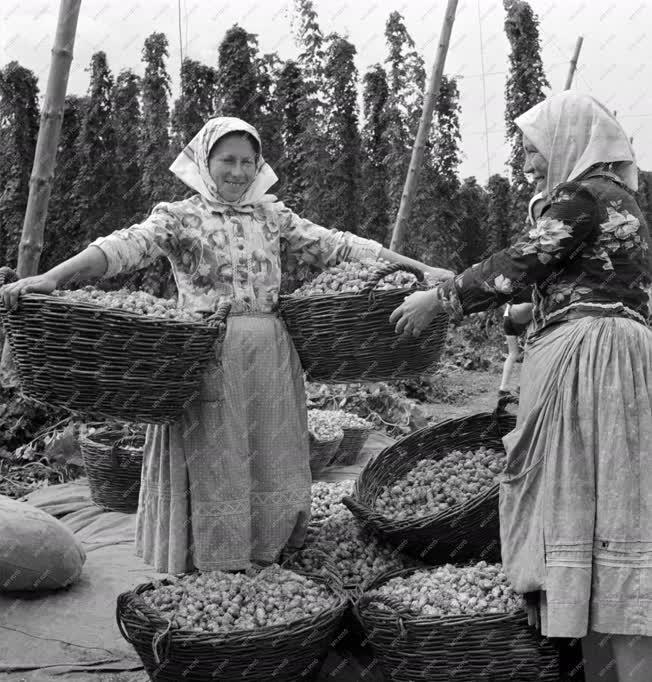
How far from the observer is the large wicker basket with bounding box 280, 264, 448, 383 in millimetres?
2357

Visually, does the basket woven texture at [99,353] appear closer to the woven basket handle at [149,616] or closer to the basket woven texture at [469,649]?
the woven basket handle at [149,616]

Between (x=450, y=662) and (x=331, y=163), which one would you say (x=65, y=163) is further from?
(x=450, y=662)

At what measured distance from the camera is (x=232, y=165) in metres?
2.60

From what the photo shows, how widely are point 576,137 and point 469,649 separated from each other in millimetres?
1343

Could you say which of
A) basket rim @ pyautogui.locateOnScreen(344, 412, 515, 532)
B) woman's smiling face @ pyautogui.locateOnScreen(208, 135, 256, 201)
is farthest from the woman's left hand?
woman's smiling face @ pyautogui.locateOnScreen(208, 135, 256, 201)

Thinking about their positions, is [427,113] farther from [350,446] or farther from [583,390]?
[583,390]

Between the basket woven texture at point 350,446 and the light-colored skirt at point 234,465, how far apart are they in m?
2.22

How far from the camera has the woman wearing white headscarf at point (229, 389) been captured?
257cm

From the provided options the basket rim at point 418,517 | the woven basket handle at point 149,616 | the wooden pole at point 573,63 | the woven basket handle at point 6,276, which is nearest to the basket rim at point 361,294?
the basket rim at point 418,517

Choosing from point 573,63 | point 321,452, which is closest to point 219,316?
point 321,452

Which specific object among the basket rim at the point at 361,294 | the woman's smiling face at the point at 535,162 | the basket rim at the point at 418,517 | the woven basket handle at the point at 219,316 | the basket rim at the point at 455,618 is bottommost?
the basket rim at the point at 455,618

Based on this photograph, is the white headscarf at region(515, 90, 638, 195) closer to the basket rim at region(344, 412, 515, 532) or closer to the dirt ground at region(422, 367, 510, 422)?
the basket rim at region(344, 412, 515, 532)

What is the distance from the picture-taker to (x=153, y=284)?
391 inches

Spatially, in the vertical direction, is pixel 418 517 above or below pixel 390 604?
above
